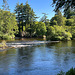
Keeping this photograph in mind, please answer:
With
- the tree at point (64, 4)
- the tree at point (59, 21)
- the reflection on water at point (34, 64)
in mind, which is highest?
the tree at point (59, 21)

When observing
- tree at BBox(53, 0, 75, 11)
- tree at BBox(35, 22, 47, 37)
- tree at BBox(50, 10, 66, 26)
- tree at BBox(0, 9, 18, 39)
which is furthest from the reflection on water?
tree at BBox(50, 10, 66, 26)

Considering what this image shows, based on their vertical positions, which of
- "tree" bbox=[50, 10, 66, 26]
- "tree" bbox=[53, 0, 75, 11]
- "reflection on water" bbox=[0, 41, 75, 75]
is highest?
"tree" bbox=[50, 10, 66, 26]

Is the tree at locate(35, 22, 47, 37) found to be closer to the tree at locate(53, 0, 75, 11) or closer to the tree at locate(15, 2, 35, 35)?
the tree at locate(15, 2, 35, 35)

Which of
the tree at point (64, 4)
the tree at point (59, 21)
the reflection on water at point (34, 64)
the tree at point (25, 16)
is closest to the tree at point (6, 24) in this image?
the tree at point (25, 16)

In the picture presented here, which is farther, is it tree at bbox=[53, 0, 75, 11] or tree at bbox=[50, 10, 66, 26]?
tree at bbox=[50, 10, 66, 26]

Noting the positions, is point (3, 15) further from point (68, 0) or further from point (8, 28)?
point (68, 0)

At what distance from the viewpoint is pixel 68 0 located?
636cm

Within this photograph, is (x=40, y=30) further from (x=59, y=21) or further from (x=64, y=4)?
(x=64, y=4)

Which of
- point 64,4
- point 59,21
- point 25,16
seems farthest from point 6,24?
point 64,4

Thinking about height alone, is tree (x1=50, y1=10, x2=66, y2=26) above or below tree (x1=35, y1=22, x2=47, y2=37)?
above

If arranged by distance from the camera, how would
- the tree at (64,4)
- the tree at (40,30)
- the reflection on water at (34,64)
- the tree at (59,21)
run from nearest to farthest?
1. the tree at (64,4)
2. the reflection on water at (34,64)
3. the tree at (40,30)
4. the tree at (59,21)

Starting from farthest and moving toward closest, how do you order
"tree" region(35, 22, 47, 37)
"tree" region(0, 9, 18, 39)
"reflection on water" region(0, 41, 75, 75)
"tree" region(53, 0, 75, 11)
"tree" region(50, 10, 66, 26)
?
"tree" region(50, 10, 66, 26) → "tree" region(35, 22, 47, 37) → "tree" region(0, 9, 18, 39) → "reflection on water" region(0, 41, 75, 75) → "tree" region(53, 0, 75, 11)

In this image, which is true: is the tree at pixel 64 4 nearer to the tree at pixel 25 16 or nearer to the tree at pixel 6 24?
the tree at pixel 6 24

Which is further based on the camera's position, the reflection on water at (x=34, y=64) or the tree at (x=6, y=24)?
the tree at (x=6, y=24)
